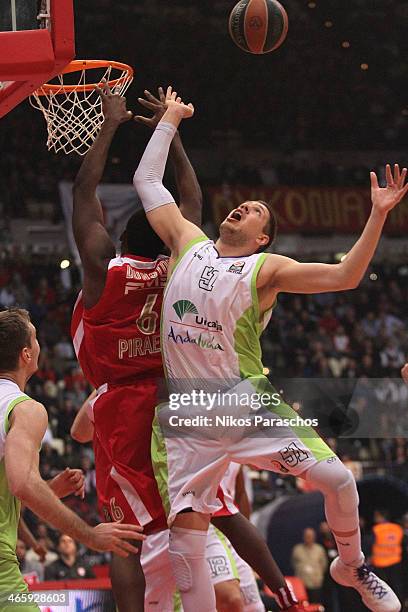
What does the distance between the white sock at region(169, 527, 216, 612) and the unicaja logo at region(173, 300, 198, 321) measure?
3.12 feet

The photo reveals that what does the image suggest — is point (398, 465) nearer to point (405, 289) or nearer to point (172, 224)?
point (405, 289)

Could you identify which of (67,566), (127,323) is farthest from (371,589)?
(67,566)

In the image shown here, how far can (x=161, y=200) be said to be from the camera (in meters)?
5.05

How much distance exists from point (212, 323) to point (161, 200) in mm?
659

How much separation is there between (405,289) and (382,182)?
6.88 ft

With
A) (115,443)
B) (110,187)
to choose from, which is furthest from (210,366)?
(110,187)

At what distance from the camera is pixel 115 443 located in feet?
16.8

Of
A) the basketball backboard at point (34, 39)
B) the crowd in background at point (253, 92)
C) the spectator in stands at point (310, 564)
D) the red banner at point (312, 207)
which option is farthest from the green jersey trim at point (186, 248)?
the red banner at point (312, 207)

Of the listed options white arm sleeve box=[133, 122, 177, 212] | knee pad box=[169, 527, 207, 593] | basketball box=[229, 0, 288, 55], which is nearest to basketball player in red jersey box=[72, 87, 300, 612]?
white arm sleeve box=[133, 122, 177, 212]

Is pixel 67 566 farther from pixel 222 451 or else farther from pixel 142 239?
pixel 222 451

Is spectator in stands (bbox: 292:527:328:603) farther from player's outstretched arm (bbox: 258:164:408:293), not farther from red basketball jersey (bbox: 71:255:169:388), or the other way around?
player's outstretched arm (bbox: 258:164:408:293)

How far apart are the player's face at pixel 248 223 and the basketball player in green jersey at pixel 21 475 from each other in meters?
1.17

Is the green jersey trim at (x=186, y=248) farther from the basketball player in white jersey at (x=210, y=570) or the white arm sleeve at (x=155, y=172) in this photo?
the basketball player in white jersey at (x=210, y=570)

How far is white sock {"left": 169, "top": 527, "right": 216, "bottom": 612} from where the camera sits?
15.3 ft
